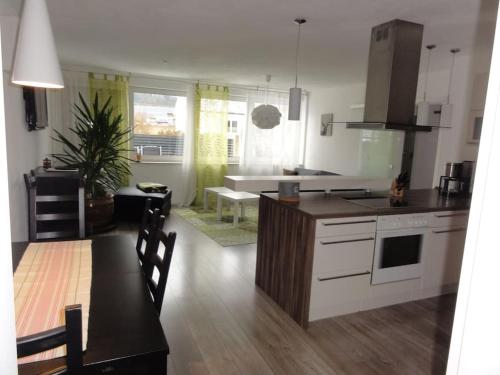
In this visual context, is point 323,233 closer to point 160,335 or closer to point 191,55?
point 160,335

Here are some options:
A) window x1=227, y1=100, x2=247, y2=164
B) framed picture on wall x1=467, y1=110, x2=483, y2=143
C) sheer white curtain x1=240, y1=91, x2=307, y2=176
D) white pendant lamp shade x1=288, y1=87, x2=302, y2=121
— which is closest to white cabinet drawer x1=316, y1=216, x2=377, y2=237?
white pendant lamp shade x1=288, y1=87, x2=302, y2=121

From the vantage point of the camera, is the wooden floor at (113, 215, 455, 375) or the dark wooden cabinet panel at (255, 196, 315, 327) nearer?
the wooden floor at (113, 215, 455, 375)

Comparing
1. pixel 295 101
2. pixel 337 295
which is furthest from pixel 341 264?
pixel 295 101

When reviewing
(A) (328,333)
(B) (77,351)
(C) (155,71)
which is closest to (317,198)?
(A) (328,333)

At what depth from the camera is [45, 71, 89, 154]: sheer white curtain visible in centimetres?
531

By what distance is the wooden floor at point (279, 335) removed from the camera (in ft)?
6.77

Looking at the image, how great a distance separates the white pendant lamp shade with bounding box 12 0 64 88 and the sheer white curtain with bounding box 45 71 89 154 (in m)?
4.42

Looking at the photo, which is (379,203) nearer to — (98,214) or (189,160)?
(98,214)

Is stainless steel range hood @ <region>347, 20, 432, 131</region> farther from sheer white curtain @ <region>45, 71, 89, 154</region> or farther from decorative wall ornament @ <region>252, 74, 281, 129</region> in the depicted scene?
sheer white curtain @ <region>45, 71, 89, 154</region>

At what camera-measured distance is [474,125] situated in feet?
13.0

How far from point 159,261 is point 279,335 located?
1173mm

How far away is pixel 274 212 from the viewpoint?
2.80 metres

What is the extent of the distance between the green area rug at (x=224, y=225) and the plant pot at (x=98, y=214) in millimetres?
1206

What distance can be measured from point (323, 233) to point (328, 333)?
0.71m
